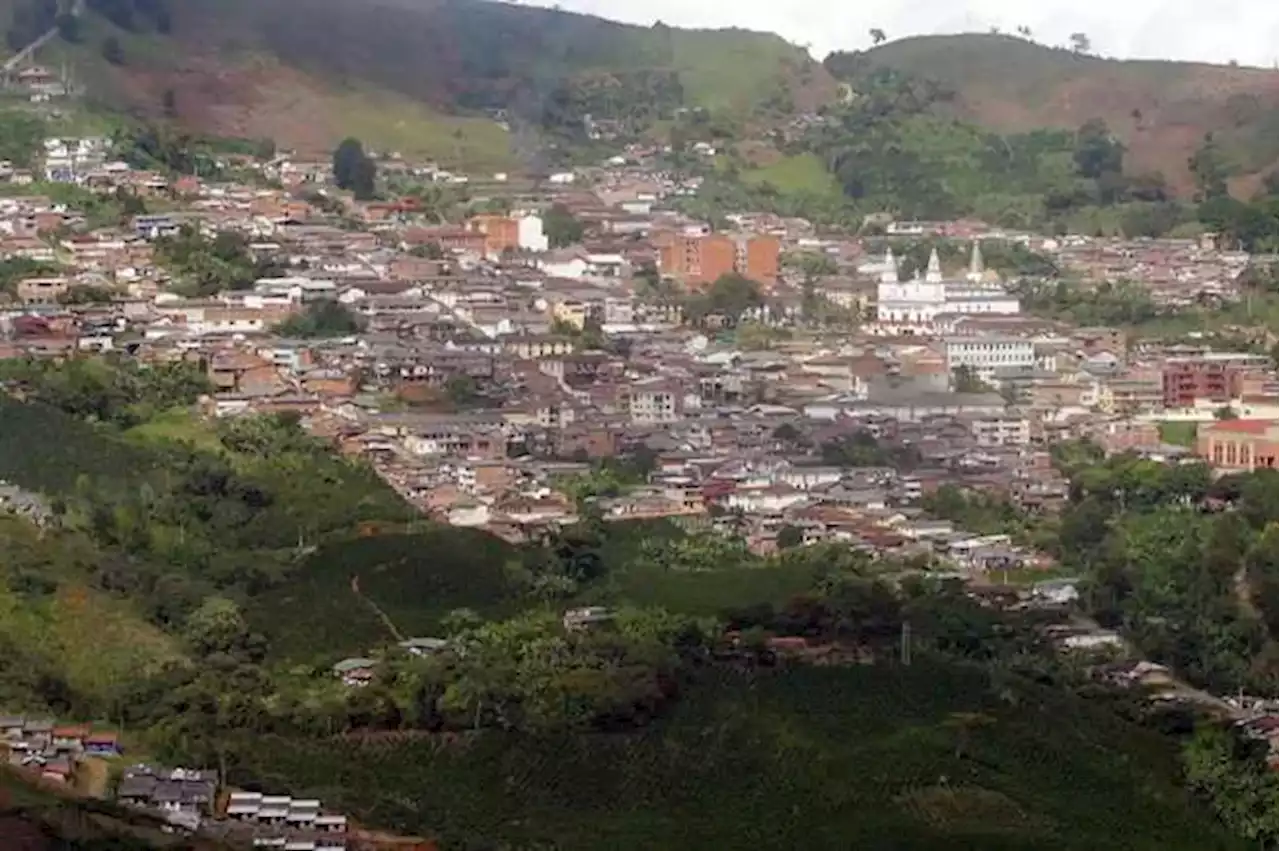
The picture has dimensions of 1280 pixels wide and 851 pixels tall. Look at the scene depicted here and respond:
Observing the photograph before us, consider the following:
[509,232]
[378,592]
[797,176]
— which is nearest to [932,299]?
[509,232]

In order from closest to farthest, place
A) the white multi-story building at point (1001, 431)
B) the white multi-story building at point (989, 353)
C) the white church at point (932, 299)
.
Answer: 1. the white multi-story building at point (1001, 431)
2. the white multi-story building at point (989, 353)
3. the white church at point (932, 299)

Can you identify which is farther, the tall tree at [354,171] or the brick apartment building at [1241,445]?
the tall tree at [354,171]

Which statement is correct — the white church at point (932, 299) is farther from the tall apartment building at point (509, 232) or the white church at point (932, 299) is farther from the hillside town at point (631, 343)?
the tall apartment building at point (509, 232)

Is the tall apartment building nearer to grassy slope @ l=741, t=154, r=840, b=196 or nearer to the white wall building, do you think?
the white wall building

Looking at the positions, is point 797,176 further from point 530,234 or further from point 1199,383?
point 1199,383

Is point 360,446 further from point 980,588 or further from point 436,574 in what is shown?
point 980,588

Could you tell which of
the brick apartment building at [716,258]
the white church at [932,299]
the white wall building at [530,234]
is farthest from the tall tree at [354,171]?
the white church at [932,299]

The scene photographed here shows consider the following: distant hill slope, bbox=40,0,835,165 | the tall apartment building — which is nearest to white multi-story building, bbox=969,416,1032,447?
the tall apartment building
